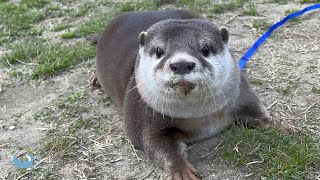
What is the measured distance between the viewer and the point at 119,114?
11.8ft

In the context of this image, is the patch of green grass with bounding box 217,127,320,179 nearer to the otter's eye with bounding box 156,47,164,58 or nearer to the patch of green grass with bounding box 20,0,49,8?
the otter's eye with bounding box 156,47,164,58

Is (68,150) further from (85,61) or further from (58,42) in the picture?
(58,42)

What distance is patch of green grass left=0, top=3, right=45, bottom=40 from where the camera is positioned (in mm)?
5565

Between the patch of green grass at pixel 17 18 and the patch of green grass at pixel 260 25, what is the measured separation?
263 cm

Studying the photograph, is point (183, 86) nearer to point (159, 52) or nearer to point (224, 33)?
point (159, 52)

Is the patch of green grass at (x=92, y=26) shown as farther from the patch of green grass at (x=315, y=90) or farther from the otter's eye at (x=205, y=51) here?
the otter's eye at (x=205, y=51)

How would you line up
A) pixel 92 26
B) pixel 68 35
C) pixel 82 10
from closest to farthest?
pixel 68 35, pixel 92 26, pixel 82 10

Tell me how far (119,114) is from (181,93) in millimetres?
1074

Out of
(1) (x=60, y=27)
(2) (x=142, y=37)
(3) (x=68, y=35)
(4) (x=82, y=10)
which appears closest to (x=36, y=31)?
(1) (x=60, y=27)

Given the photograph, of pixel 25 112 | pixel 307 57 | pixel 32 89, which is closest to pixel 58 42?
pixel 32 89

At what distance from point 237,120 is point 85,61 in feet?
6.41

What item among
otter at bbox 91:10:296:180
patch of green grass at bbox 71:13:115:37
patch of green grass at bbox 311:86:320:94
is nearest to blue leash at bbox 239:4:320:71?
patch of green grass at bbox 311:86:320:94

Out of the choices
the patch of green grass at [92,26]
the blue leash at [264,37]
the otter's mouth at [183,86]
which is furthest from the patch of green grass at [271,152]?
the patch of green grass at [92,26]

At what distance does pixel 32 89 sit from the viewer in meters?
4.14
